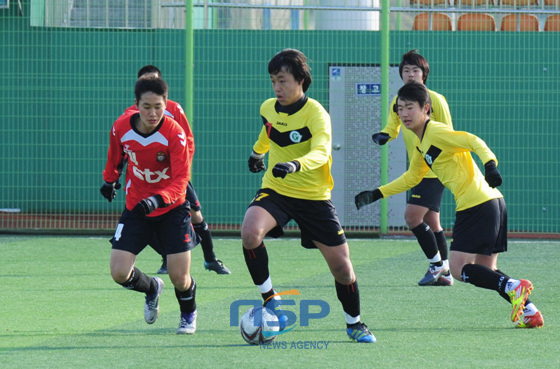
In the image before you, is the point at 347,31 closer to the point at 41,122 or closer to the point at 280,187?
the point at 41,122

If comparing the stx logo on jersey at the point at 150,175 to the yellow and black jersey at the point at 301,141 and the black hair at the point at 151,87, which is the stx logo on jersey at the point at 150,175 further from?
the yellow and black jersey at the point at 301,141

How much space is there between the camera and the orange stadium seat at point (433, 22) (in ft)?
42.7

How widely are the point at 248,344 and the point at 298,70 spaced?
1.67 metres

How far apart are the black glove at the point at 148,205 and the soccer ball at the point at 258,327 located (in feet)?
2.74

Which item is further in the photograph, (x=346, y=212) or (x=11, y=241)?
(x=346, y=212)

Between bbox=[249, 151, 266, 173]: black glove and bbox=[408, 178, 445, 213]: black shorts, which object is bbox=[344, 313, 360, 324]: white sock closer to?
bbox=[249, 151, 266, 173]: black glove

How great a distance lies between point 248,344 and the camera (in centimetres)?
553

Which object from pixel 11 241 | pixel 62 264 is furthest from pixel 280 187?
pixel 11 241

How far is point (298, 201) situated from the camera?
569 centimetres

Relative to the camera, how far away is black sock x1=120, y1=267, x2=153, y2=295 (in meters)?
5.98

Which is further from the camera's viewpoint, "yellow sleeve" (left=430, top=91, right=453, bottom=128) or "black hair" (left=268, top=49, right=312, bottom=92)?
"yellow sleeve" (left=430, top=91, right=453, bottom=128)

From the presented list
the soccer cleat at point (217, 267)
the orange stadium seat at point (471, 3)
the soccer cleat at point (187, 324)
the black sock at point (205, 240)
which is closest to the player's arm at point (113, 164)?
the soccer cleat at point (187, 324)

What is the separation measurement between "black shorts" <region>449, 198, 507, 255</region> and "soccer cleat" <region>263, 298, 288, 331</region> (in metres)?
1.37

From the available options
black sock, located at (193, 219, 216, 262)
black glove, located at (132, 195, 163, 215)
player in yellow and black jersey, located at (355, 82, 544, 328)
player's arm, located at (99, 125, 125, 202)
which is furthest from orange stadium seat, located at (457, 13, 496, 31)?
black glove, located at (132, 195, 163, 215)
